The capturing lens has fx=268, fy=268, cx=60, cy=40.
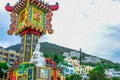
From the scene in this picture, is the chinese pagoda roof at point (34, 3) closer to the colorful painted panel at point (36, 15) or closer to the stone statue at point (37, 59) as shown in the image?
the colorful painted panel at point (36, 15)

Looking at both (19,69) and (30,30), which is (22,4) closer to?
(30,30)

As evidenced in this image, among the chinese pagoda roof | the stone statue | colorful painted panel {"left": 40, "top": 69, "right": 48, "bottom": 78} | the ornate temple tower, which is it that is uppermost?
the chinese pagoda roof

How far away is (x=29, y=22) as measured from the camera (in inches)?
843

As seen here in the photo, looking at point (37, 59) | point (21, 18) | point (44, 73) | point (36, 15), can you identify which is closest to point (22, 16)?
point (21, 18)

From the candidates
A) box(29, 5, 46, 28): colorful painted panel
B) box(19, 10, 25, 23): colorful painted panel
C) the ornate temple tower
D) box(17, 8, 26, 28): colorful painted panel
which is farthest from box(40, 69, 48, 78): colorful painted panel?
box(19, 10, 25, 23): colorful painted panel

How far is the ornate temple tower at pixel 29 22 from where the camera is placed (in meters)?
21.5

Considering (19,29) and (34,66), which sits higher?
(19,29)

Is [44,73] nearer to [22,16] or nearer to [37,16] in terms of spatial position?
[37,16]

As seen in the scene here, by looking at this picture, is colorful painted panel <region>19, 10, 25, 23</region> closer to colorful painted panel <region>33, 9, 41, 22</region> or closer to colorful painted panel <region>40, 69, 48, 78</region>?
colorful painted panel <region>33, 9, 41, 22</region>

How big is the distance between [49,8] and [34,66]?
6.24 m

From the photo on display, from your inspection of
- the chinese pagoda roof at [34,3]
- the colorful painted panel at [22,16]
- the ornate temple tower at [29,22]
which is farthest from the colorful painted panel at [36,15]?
the colorful painted panel at [22,16]

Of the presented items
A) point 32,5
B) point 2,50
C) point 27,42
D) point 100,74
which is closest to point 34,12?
point 32,5

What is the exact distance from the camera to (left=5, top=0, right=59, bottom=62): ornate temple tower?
70.6 feet

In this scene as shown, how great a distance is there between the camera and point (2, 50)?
5228 cm
